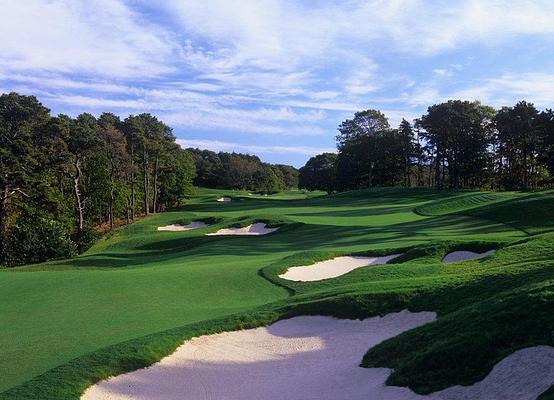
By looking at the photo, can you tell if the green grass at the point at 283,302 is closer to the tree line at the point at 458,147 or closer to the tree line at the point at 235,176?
the tree line at the point at 458,147

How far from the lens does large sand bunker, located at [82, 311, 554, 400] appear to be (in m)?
6.67

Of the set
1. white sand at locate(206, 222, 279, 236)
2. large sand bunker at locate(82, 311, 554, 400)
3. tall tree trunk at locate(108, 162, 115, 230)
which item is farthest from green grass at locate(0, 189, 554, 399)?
tall tree trunk at locate(108, 162, 115, 230)

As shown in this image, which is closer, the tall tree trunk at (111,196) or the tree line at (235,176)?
the tall tree trunk at (111,196)

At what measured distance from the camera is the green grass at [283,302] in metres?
7.96

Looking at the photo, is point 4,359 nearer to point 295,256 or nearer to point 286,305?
point 286,305

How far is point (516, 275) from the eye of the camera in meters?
11.9

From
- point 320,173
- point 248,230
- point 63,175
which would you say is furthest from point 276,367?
point 320,173

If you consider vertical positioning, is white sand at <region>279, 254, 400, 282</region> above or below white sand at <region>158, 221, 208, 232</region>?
below

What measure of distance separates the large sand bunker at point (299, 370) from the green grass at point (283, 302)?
0.26 meters

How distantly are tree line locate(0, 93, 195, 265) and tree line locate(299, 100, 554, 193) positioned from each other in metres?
32.4

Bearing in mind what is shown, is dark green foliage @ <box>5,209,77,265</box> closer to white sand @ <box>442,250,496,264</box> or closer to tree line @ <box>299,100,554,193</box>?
white sand @ <box>442,250,496,264</box>

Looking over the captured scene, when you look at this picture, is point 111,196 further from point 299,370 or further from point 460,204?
point 299,370

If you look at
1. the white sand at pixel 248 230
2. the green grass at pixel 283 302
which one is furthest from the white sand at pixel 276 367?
the white sand at pixel 248 230

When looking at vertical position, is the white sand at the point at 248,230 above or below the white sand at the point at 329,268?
above
